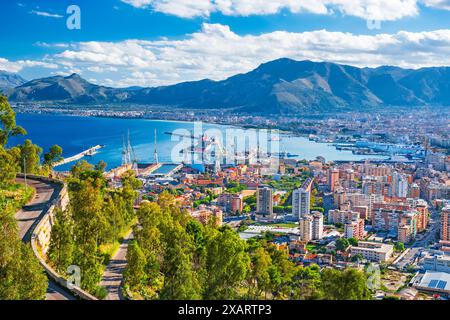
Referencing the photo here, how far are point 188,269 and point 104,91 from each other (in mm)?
44690

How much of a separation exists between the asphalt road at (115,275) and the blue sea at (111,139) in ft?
41.2

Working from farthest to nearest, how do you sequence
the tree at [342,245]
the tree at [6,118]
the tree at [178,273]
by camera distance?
the tree at [342,245], the tree at [6,118], the tree at [178,273]

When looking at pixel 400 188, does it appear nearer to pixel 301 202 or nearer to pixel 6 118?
pixel 301 202

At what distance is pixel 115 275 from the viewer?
151 inches

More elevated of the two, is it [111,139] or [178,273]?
[178,273]

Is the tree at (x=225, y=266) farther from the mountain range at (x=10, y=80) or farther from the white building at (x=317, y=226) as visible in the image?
the mountain range at (x=10, y=80)

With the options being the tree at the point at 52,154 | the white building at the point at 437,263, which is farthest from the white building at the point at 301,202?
the tree at the point at 52,154

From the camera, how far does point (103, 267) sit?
3.92 metres

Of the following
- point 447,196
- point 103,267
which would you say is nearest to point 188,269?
point 103,267

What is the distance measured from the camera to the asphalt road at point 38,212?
285 centimetres

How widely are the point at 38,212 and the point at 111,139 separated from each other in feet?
66.2

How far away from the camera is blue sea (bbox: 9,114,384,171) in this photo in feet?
66.4

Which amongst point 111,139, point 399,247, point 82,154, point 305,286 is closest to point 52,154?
point 305,286
